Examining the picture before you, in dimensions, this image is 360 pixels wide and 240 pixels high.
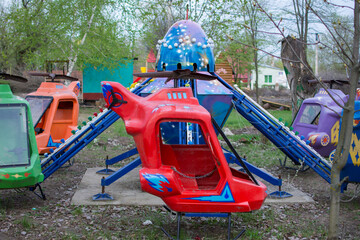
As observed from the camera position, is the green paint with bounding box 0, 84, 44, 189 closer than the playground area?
No

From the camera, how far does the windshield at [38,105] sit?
28.6ft

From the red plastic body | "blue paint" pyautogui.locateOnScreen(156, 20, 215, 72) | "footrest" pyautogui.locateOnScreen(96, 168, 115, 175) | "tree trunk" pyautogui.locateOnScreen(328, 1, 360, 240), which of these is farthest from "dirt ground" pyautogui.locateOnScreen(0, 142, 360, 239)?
"blue paint" pyautogui.locateOnScreen(156, 20, 215, 72)

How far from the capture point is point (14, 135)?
5.92 meters

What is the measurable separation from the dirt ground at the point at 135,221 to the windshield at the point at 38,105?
90.0 inches

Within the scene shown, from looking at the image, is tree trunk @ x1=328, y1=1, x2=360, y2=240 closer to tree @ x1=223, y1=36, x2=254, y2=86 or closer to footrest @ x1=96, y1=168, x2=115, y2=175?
footrest @ x1=96, y1=168, x2=115, y2=175

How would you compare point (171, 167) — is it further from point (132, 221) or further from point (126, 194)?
point (126, 194)

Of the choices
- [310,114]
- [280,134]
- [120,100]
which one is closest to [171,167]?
[120,100]

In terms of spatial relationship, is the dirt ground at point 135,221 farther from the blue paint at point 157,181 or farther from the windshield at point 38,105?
the windshield at point 38,105

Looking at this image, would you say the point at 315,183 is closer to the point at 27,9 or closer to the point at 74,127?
the point at 74,127

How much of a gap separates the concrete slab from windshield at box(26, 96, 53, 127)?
1.82 m

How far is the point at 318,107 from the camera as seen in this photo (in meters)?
8.88

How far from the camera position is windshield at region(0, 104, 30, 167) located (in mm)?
5695

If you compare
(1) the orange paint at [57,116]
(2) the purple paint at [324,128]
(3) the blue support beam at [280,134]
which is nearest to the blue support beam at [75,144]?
(1) the orange paint at [57,116]

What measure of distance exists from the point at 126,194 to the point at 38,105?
11.2 feet
